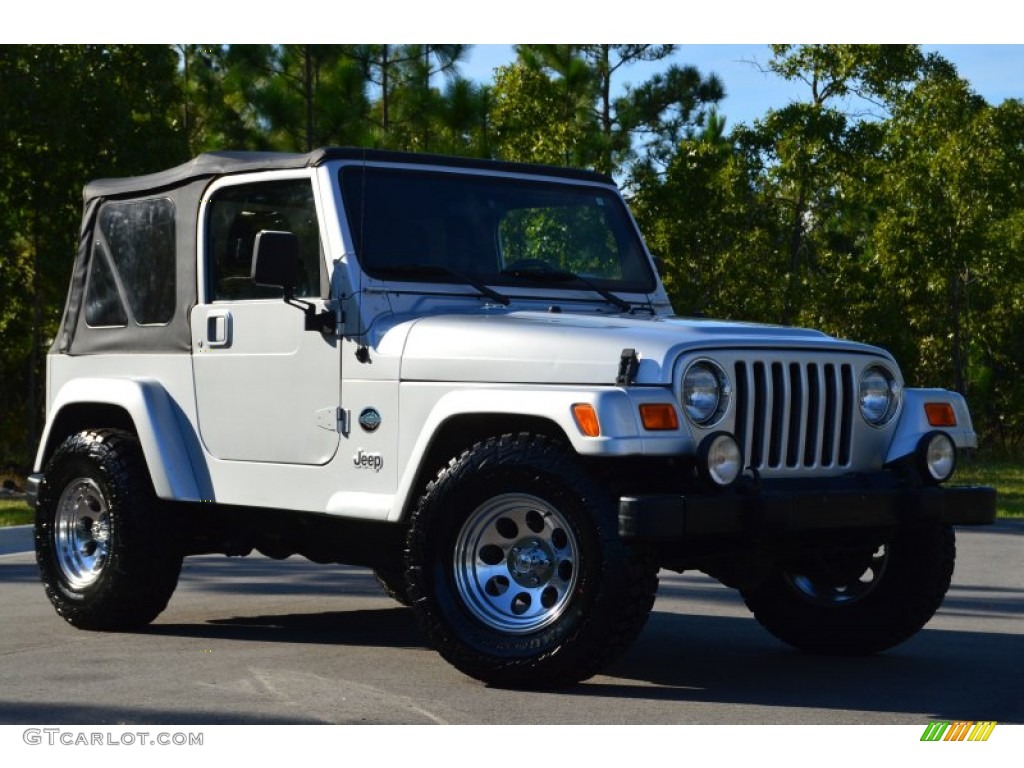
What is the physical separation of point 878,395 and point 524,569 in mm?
1785

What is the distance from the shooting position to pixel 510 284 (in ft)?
27.7

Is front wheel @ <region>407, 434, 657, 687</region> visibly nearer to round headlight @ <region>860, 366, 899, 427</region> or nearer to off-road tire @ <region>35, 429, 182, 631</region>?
round headlight @ <region>860, 366, 899, 427</region>

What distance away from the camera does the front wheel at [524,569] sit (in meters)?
6.90

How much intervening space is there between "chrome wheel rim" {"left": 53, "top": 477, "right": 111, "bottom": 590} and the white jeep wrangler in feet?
0.05

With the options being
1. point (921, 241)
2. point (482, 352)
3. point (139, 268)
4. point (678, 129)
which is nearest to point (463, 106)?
point (678, 129)

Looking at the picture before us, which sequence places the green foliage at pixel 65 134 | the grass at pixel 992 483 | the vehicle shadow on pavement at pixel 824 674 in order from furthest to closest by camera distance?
the green foliage at pixel 65 134 → the grass at pixel 992 483 → the vehicle shadow on pavement at pixel 824 674

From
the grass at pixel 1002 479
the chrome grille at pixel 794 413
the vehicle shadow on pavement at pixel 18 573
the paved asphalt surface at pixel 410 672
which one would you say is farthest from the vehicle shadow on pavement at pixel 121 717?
the grass at pixel 1002 479

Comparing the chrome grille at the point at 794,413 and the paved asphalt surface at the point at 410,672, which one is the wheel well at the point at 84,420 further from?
the chrome grille at the point at 794,413

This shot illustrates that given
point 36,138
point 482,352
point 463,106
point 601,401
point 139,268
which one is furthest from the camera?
Answer: point 463,106

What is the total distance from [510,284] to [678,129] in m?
27.7

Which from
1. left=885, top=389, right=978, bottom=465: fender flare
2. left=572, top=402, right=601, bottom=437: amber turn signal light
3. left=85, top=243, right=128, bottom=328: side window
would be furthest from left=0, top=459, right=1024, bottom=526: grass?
left=572, top=402, right=601, bottom=437: amber turn signal light

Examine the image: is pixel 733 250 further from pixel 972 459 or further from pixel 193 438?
pixel 193 438

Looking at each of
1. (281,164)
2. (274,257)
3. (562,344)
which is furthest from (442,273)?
(562,344)

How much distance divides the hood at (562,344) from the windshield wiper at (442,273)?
295mm
